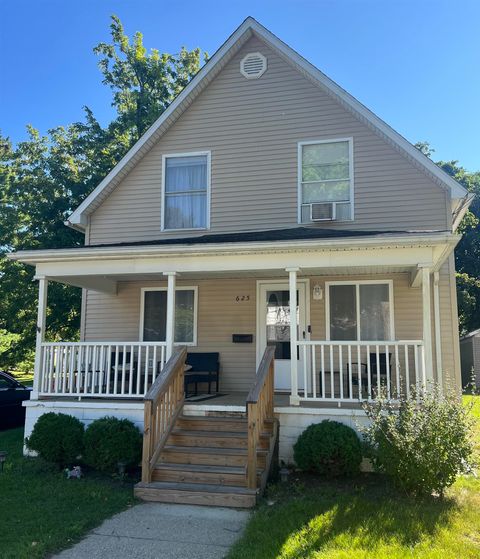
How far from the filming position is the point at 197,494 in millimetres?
5938

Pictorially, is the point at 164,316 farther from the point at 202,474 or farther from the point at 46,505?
the point at 46,505

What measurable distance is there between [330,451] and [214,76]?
27.2 ft

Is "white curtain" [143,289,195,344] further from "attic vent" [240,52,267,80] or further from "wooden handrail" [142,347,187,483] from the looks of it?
"attic vent" [240,52,267,80]

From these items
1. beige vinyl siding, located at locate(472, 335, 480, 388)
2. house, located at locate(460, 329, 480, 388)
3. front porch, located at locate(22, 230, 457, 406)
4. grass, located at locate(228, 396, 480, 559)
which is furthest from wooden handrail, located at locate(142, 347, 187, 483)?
beige vinyl siding, located at locate(472, 335, 480, 388)

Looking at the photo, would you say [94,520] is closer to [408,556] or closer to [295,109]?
[408,556]

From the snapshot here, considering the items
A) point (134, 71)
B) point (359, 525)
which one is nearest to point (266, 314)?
point (359, 525)

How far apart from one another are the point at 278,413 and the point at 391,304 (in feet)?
11.6

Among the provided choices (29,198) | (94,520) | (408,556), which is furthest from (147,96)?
(408,556)

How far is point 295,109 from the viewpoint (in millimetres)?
10531

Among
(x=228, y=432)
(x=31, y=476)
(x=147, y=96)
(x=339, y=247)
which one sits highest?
(x=147, y=96)

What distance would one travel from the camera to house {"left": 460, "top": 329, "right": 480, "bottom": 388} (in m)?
23.1

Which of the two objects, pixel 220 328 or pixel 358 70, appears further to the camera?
pixel 358 70

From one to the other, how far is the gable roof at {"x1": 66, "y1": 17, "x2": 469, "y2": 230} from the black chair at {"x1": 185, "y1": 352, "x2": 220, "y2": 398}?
4257 mm

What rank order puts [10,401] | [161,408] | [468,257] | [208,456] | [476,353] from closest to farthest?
[208,456]
[161,408]
[10,401]
[476,353]
[468,257]
